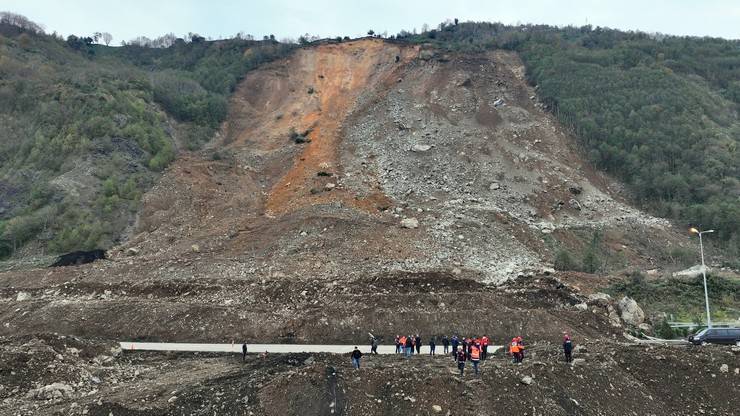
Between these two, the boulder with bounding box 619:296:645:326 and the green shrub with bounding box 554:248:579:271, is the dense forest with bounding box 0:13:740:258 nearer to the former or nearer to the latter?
the green shrub with bounding box 554:248:579:271

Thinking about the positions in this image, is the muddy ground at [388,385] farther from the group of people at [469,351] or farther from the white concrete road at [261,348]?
the white concrete road at [261,348]

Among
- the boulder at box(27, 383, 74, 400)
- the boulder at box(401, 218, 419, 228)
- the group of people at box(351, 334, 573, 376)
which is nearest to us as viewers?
the boulder at box(27, 383, 74, 400)

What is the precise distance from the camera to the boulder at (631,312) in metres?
21.8

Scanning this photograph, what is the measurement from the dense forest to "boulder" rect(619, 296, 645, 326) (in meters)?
13.0

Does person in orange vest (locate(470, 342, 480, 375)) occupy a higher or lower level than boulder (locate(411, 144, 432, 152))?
lower

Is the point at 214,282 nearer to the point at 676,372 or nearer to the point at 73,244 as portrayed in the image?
the point at 73,244

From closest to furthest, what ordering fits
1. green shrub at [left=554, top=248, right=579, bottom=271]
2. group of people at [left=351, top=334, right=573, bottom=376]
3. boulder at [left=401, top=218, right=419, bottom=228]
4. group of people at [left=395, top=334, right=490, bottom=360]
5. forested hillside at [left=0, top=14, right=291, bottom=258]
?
group of people at [left=351, top=334, right=573, bottom=376]
group of people at [left=395, top=334, right=490, bottom=360]
green shrub at [left=554, top=248, right=579, bottom=271]
boulder at [left=401, top=218, right=419, bottom=228]
forested hillside at [left=0, top=14, right=291, bottom=258]

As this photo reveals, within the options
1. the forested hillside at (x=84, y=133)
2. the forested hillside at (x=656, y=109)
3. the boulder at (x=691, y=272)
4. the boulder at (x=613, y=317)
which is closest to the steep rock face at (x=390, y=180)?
the forested hillside at (x=656, y=109)

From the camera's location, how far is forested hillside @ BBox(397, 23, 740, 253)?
35375 mm

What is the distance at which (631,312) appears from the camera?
21969 mm


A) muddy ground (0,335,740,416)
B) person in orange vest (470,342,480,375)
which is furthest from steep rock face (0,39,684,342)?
person in orange vest (470,342,480,375)

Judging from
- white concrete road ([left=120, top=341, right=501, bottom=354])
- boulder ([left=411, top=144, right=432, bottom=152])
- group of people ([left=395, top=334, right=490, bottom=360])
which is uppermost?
boulder ([left=411, top=144, right=432, bottom=152])

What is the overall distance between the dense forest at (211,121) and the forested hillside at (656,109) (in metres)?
0.10

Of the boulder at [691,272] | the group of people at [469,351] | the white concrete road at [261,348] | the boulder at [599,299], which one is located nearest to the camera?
the group of people at [469,351]
